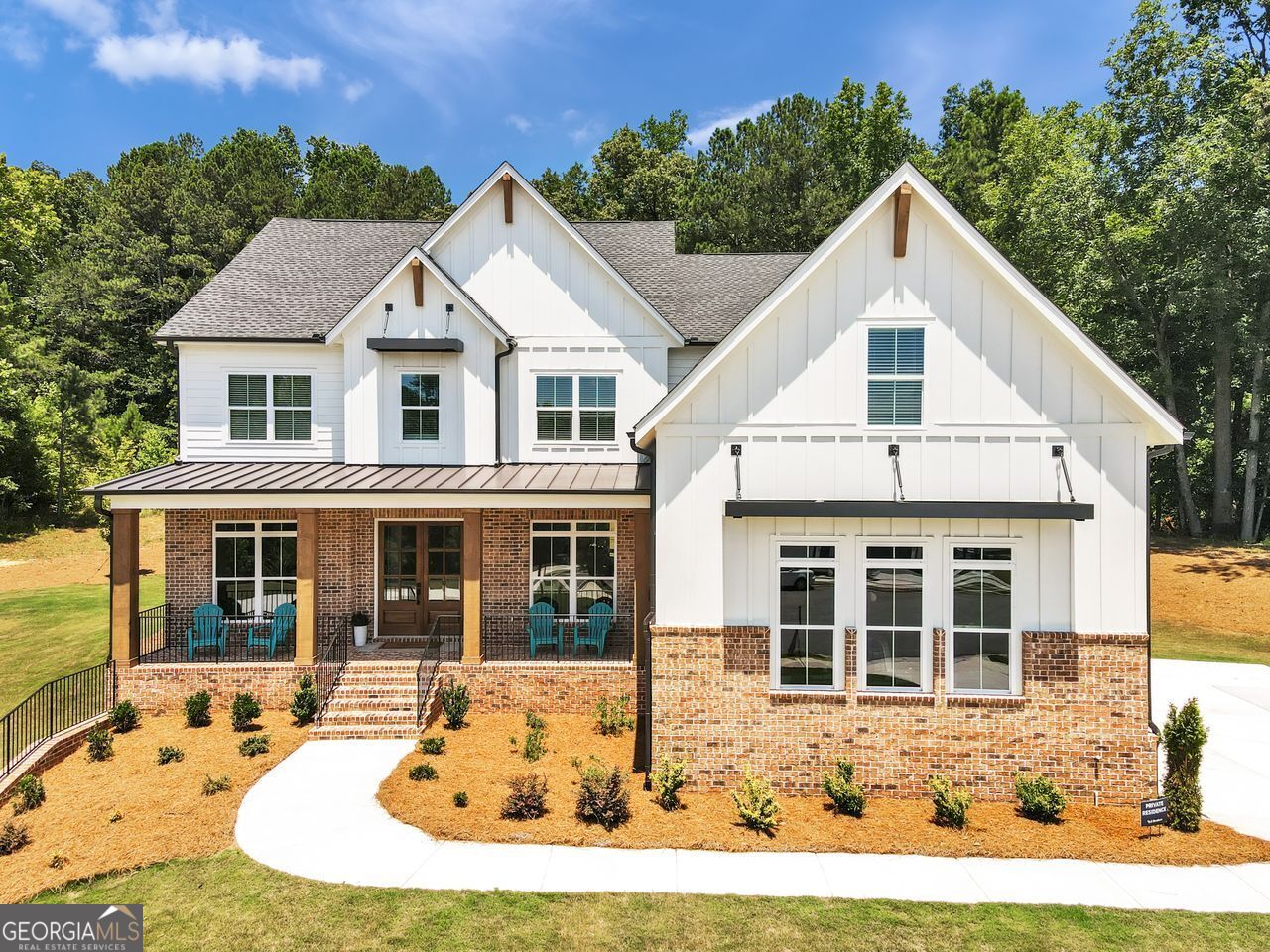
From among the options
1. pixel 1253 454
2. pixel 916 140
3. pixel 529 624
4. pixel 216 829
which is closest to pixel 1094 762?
pixel 529 624

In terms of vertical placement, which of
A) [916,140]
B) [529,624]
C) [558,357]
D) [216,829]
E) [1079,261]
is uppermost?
[916,140]

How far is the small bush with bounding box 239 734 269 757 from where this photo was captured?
1108cm

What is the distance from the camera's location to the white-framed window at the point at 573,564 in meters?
15.1

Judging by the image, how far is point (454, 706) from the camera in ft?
40.2

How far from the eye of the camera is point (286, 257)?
18531 mm

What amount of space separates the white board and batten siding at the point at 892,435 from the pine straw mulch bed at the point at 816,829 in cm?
263

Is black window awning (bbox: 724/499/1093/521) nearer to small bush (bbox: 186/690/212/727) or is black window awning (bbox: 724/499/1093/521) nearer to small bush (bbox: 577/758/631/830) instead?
small bush (bbox: 577/758/631/830)

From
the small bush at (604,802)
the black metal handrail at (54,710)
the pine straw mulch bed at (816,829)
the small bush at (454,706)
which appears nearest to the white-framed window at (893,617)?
the pine straw mulch bed at (816,829)

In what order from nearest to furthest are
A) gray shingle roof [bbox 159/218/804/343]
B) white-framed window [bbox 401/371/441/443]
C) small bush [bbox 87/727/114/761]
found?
small bush [bbox 87/727/114/761]
white-framed window [bbox 401/371/441/443]
gray shingle roof [bbox 159/218/804/343]

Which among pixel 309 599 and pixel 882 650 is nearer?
pixel 882 650

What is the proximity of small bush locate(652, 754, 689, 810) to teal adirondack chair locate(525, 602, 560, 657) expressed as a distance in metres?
4.98

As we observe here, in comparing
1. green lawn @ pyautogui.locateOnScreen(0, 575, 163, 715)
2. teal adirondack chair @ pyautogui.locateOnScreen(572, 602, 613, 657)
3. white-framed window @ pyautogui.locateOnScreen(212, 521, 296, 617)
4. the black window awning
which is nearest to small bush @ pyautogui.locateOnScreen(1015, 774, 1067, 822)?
the black window awning

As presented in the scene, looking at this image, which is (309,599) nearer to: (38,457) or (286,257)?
(286,257)

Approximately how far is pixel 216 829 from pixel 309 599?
518cm
